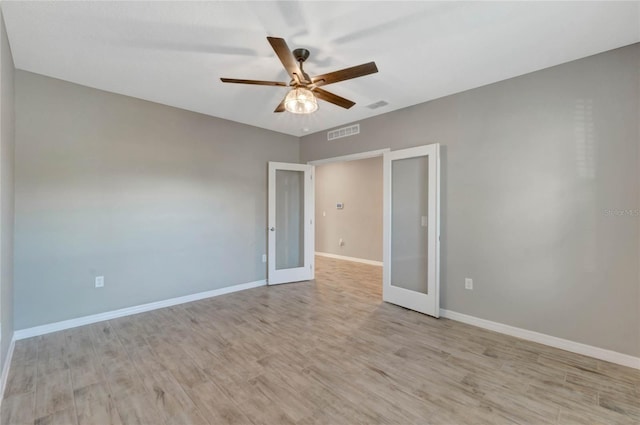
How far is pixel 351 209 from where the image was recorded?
23.3ft

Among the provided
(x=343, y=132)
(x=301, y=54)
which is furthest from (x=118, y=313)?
(x=343, y=132)

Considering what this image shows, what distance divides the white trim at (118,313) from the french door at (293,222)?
0.78m

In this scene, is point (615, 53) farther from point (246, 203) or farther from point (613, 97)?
point (246, 203)

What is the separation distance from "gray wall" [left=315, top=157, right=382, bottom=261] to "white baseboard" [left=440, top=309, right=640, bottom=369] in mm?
3250

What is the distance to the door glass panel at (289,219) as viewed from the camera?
16.6 ft

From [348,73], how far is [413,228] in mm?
2385

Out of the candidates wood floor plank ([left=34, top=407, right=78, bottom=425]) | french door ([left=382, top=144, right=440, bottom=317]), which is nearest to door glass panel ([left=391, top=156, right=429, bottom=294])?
french door ([left=382, top=144, right=440, bottom=317])

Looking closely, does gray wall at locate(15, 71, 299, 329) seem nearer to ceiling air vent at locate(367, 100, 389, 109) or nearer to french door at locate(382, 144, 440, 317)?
ceiling air vent at locate(367, 100, 389, 109)

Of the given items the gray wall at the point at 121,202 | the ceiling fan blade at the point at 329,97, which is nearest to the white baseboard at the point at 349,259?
the gray wall at the point at 121,202

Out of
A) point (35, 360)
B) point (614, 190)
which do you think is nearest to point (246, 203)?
point (35, 360)

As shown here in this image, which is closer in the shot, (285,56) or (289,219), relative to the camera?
(285,56)

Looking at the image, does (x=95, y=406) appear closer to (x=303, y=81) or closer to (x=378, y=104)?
(x=303, y=81)

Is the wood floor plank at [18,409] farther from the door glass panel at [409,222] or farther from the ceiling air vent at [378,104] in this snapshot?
the ceiling air vent at [378,104]

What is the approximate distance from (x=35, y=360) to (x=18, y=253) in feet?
3.71
